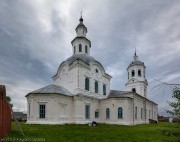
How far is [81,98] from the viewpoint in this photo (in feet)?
88.5

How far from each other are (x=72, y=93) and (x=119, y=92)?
28.4 feet

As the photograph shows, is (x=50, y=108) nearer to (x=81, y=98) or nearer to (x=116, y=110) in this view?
(x=81, y=98)

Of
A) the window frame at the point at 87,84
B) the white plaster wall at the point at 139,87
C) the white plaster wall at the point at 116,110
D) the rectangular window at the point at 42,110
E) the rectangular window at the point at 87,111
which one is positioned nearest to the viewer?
the rectangular window at the point at 42,110

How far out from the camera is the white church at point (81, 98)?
25266 millimetres

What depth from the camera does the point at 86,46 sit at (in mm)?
33469

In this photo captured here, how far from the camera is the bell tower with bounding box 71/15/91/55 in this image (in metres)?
33.0

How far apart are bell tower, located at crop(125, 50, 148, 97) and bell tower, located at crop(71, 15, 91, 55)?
37.1 feet

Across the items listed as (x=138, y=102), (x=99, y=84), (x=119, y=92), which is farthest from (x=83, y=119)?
(x=138, y=102)

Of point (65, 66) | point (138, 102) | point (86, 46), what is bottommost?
point (138, 102)

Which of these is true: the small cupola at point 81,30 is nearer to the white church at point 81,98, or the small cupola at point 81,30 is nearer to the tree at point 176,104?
the white church at point 81,98

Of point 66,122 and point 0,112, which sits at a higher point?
point 0,112

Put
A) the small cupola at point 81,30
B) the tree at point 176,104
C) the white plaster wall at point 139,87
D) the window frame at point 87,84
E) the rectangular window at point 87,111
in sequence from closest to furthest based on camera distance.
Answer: the tree at point 176,104
the rectangular window at point 87,111
the window frame at point 87,84
the small cupola at point 81,30
the white plaster wall at point 139,87

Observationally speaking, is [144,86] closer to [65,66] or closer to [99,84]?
[99,84]

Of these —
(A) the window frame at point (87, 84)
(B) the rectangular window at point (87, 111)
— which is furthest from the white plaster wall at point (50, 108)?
(A) the window frame at point (87, 84)
